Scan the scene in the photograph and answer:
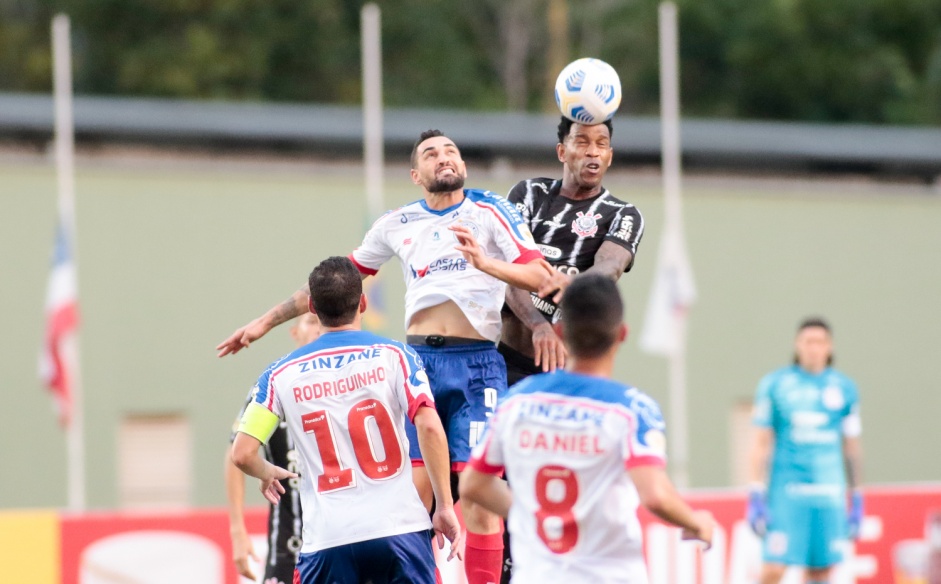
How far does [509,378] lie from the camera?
831 cm

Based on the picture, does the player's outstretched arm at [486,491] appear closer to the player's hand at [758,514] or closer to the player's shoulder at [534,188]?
the player's shoulder at [534,188]

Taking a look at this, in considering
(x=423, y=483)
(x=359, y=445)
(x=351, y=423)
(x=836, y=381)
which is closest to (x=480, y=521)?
(x=423, y=483)

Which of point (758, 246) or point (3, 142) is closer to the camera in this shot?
point (3, 142)

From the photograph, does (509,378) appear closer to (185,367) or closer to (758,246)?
(185,367)

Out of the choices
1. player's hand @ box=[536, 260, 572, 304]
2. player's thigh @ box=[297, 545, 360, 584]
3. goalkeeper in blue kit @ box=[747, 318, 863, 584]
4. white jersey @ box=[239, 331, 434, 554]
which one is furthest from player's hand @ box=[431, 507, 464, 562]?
goalkeeper in blue kit @ box=[747, 318, 863, 584]

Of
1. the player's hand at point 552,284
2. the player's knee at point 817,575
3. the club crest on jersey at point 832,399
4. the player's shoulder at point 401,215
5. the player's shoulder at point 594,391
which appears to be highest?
the player's shoulder at point 401,215

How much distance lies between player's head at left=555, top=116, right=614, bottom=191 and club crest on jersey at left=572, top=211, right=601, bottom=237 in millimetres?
187

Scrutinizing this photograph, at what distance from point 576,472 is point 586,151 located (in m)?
2.75

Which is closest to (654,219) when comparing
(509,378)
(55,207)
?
(55,207)

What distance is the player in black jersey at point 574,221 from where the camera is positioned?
25.6 feet

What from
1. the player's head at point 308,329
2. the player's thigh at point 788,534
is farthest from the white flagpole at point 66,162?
the player's head at point 308,329

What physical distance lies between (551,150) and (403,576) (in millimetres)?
21361

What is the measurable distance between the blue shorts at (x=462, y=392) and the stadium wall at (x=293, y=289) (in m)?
14.9

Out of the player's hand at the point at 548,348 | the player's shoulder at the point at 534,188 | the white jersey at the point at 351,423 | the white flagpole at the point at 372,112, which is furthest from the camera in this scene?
the white flagpole at the point at 372,112
